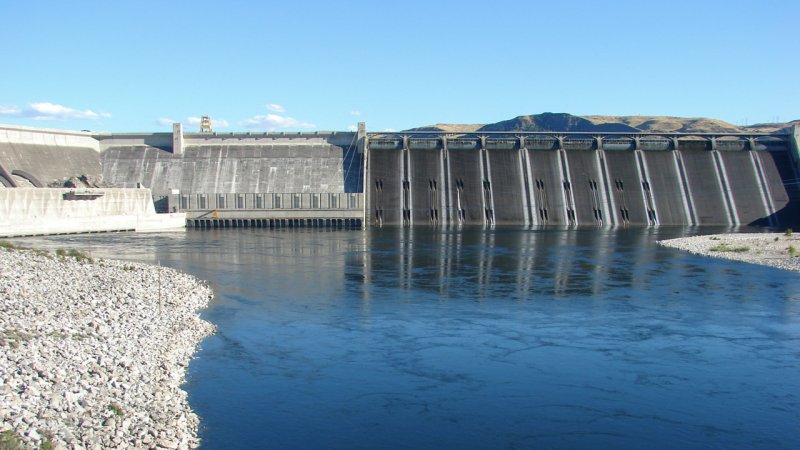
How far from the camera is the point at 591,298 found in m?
30.9

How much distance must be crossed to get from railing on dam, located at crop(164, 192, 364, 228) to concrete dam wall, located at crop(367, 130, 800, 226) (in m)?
2.88

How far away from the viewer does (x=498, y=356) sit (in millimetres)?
21359

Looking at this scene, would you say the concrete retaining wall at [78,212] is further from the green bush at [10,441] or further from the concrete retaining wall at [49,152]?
the green bush at [10,441]

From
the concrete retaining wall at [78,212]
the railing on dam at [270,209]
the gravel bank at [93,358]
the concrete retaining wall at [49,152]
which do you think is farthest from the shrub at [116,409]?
the concrete retaining wall at [49,152]

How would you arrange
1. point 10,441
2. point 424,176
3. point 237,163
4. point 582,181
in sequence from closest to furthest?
point 10,441, point 424,176, point 582,181, point 237,163

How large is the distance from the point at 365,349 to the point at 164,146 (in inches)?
2482

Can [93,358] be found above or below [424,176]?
below

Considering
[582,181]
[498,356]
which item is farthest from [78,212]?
[498,356]

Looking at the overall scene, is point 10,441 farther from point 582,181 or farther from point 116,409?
point 582,181

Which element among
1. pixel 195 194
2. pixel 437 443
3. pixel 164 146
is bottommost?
pixel 437 443

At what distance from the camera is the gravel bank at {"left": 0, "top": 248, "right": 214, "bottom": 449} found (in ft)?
44.1

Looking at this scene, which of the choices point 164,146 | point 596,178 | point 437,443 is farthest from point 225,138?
point 437,443

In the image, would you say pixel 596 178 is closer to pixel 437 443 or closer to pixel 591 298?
pixel 591 298

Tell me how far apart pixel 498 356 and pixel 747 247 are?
106 ft
